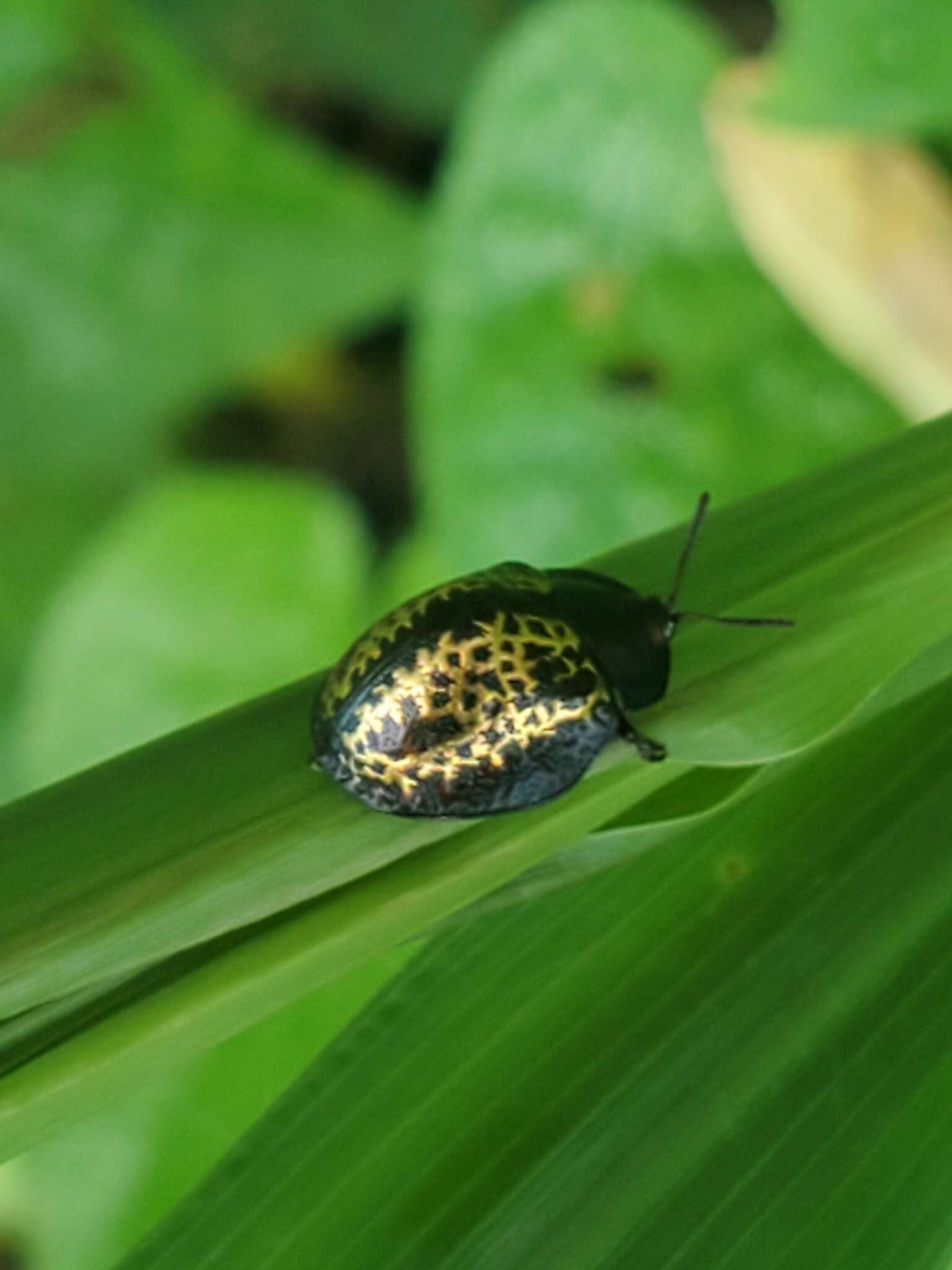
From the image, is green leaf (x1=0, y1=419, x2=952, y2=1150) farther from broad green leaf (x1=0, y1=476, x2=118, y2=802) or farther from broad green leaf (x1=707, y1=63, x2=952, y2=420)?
broad green leaf (x1=0, y1=476, x2=118, y2=802)

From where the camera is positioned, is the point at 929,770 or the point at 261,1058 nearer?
the point at 929,770

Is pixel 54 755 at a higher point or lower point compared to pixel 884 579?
lower

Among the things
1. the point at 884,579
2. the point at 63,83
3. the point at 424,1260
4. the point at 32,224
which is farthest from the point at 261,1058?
the point at 63,83

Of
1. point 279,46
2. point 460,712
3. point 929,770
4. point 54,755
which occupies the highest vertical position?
point 929,770

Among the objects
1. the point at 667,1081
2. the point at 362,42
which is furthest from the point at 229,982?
the point at 362,42

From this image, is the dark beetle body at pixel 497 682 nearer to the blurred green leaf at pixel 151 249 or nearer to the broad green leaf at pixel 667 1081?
the broad green leaf at pixel 667 1081

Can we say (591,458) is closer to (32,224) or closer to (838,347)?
(838,347)
